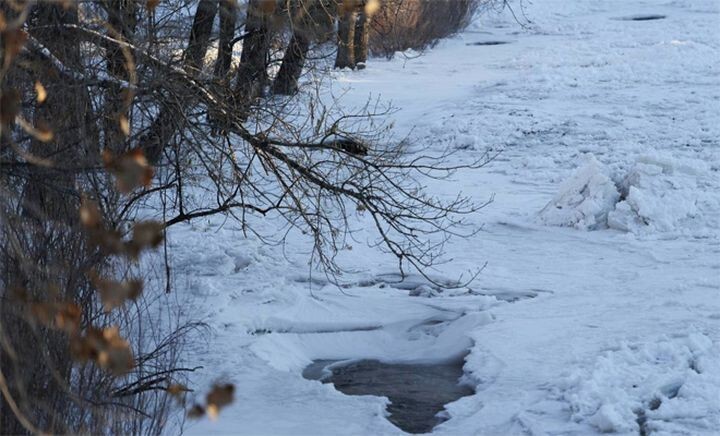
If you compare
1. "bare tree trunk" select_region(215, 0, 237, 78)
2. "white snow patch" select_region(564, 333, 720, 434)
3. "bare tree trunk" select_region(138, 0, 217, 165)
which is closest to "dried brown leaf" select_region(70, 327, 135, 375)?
"bare tree trunk" select_region(138, 0, 217, 165)

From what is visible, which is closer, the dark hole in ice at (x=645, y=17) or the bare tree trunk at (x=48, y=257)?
the bare tree trunk at (x=48, y=257)

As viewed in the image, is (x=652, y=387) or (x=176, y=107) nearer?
(x=176, y=107)

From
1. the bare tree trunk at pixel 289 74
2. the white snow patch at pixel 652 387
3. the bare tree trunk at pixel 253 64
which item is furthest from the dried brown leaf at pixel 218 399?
the bare tree trunk at pixel 289 74

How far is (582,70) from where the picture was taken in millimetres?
19047

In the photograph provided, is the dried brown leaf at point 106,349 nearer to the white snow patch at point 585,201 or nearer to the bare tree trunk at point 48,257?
the bare tree trunk at point 48,257

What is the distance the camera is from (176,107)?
20.6ft

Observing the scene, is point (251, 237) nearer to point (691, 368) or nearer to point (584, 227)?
point (584, 227)

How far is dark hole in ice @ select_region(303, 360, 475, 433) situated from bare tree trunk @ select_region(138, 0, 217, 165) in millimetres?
1842

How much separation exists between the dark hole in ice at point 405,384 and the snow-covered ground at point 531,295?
0.12 metres

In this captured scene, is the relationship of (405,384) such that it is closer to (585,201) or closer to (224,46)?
(224,46)

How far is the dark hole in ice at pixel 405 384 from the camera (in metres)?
6.75

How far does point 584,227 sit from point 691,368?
11.8ft

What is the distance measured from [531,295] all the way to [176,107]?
Result: 3.66m

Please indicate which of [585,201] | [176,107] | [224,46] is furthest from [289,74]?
[585,201]
